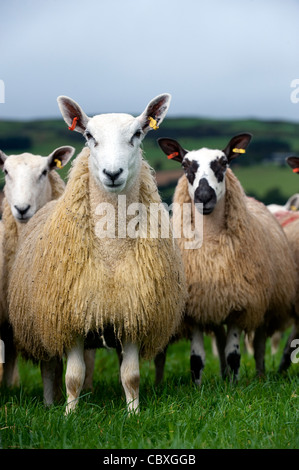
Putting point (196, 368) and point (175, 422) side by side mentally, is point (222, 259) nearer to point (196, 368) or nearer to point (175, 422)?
point (196, 368)

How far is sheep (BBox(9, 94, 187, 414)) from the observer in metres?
4.31

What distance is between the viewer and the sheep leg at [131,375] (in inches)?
173

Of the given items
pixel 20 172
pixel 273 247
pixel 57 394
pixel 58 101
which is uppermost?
pixel 58 101

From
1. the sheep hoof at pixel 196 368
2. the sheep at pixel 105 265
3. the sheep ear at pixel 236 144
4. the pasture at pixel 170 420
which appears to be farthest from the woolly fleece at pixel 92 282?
Result: the sheep ear at pixel 236 144

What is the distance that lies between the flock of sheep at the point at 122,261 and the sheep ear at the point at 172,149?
0.04 ft

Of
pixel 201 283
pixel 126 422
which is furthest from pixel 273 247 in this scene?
pixel 126 422

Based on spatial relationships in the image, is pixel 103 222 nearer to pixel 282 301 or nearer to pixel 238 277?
pixel 238 277

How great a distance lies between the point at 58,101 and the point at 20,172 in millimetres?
1229

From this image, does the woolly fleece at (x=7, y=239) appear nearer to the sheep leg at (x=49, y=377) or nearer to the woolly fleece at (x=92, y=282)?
the sheep leg at (x=49, y=377)

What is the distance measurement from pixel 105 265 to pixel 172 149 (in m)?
1.95
